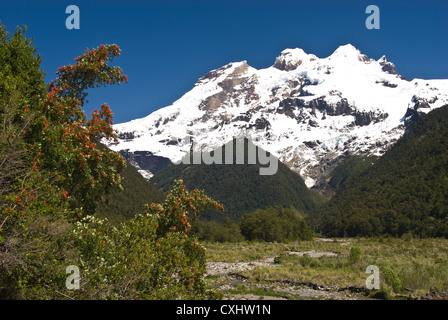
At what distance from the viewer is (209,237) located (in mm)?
104688

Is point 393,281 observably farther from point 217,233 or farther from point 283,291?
point 217,233

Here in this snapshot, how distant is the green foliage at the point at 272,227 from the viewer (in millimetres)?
107125

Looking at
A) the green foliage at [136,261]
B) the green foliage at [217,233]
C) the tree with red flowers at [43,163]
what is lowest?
the green foliage at [217,233]

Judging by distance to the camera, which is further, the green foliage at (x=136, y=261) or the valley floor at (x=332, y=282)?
the valley floor at (x=332, y=282)

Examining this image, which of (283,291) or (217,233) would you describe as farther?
(217,233)

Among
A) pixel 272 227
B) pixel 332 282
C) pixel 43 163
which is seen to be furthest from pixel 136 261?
pixel 272 227

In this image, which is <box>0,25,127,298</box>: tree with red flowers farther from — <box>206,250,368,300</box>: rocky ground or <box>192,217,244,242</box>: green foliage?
<box>192,217,244,242</box>: green foliage

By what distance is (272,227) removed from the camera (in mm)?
107688

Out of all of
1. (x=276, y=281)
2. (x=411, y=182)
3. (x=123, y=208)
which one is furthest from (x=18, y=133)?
(x=411, y=182)

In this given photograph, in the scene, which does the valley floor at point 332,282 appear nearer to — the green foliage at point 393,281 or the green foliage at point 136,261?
the green foliage at point 393,281

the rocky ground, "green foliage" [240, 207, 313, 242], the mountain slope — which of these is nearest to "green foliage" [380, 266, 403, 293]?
the rocky ground

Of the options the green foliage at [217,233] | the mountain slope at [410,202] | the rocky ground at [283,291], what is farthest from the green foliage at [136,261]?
the mountain slope at [410,202]

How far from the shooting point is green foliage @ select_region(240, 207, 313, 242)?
351 ft
